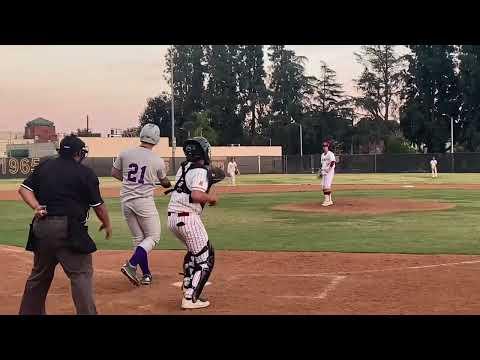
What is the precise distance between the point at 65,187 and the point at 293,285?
3.52 metres

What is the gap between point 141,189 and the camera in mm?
7496

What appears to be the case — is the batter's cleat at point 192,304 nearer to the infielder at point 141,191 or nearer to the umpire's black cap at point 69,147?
the infielder at point 141,191

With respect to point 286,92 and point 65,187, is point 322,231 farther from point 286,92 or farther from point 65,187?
point 286,92

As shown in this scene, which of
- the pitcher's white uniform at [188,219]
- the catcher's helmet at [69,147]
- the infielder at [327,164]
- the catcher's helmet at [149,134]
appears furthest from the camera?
the infielder at [327,164]

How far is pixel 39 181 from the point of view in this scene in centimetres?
533

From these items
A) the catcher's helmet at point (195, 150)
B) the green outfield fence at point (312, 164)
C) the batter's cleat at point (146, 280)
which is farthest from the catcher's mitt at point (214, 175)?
the green outfield fence at point (312, 164)

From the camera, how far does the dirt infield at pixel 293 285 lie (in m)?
6.38

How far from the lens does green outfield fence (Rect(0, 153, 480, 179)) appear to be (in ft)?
168

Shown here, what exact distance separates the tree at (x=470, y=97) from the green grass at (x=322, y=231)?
62129 millimetres

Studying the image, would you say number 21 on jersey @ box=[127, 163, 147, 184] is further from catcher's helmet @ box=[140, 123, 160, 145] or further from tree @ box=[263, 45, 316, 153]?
tree @ box=[263, 45, 316, 153]

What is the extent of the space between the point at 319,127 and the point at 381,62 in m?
13.7

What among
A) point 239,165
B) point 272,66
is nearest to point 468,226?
point 239,165
